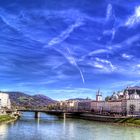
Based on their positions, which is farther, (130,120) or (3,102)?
(3,102)

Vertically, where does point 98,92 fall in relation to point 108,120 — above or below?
above

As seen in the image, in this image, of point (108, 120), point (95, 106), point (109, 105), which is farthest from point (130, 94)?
point (108, 120)

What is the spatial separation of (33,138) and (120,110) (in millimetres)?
80106

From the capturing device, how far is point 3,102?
16200 centimetres

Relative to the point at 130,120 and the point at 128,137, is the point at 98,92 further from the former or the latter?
the point at 128,137

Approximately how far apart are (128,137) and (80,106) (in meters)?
135

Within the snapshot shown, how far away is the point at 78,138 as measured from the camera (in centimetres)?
5703

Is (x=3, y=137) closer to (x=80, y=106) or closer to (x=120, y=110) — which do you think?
(x=120, y=110)

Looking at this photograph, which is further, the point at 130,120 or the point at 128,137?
the point at 130,120

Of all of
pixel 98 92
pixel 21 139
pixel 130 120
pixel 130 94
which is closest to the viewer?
pixel 21 139

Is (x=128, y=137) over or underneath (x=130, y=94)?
underneath

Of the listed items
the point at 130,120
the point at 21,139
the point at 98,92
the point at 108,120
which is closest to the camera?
the point at 21,139

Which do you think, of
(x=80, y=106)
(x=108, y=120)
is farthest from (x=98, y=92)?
(x=108, y=120)

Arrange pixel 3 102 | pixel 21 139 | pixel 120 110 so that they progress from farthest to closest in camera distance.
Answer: pixel 3 102 → pixel 120 110 → pixel 21 139
